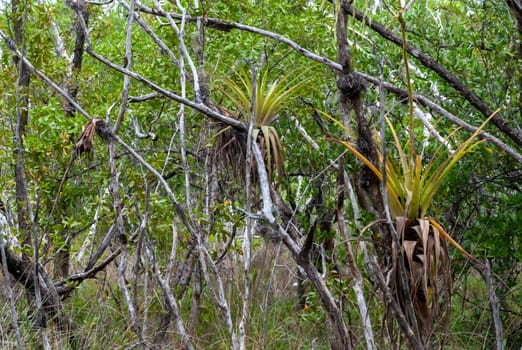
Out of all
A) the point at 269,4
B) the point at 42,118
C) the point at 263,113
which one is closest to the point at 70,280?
the point at 42,118

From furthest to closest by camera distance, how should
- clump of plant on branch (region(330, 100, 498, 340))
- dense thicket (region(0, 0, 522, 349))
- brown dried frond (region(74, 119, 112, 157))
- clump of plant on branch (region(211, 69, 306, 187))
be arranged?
clump of plant on branch (region(211, 69, 306, 187)), dense thicket (region(0, 0, 522, 349)), brown dried frond (region(74, 119, 112, 157)), clump of plant on branch (region(330, 100, 498, 340))

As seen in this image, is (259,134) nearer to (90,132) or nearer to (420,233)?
(90,132)

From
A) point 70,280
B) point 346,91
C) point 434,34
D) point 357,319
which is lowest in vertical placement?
point 357,319

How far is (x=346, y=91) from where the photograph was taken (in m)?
3.90

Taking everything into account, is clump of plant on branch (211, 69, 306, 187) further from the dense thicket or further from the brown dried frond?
the brown dried frond

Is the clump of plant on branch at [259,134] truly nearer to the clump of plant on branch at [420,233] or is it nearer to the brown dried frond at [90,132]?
the brown dried frond at [90,132]

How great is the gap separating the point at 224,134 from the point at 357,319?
84.3 inches

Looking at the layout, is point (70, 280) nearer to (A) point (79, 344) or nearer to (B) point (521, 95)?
(A) point (79, 344)

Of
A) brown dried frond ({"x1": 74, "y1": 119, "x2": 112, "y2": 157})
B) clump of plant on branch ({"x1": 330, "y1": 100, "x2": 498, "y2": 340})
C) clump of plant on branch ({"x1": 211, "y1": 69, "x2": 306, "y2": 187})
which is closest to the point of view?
clump of plant on branch ({"x1": 330, "y1": 100, "x2": 498, "y2": 340})

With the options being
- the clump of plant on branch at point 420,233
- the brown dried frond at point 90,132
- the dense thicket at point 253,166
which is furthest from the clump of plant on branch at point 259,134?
the clump of plant on branch at point 420,233

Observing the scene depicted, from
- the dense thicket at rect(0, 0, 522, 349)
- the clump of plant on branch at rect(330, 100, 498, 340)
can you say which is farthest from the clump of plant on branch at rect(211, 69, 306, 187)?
the clump of plant on branch at rect(330, 100, 498, 340)

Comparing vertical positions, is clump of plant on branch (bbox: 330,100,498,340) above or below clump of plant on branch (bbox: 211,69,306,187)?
below

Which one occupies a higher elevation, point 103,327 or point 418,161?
point 418,161

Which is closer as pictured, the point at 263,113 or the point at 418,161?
the point at 418,161
